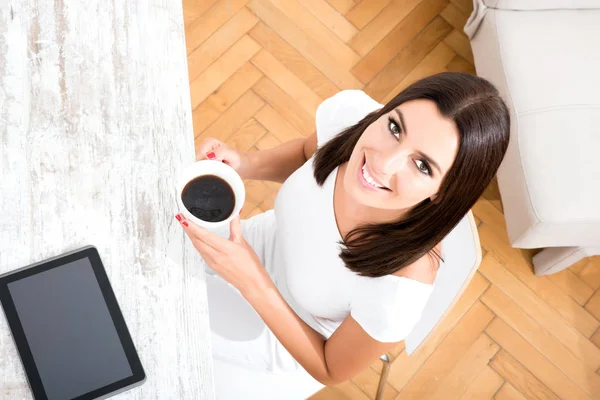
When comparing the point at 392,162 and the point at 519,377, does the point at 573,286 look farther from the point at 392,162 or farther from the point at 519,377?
the point at 392,162

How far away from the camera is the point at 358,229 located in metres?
1.06

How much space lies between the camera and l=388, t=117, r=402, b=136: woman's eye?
3.08ft

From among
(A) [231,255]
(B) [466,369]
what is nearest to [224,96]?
(A) [231,255]

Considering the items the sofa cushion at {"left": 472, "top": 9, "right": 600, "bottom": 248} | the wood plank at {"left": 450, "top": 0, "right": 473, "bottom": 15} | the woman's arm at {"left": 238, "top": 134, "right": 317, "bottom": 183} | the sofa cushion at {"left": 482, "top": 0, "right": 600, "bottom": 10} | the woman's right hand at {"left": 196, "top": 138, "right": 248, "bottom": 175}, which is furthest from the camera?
the wood plank at {"left": 450, "top": 0, "right": 473, "bottom": 15}

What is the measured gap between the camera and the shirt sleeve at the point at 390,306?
974mm

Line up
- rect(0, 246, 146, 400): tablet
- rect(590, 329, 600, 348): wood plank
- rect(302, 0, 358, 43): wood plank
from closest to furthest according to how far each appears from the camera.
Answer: rect(0, 246, 146, 400): tablet < rect(590, 329, 600, 348): wood plank < rect(302, 0, 358, 43): wood plank

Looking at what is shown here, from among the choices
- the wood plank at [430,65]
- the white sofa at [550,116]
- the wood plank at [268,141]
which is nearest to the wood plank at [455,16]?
the wood plank at [430,65]

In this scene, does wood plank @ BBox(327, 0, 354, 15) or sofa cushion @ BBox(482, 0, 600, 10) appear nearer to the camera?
sofa cushion @ BBox(482, 0, 600, 10)

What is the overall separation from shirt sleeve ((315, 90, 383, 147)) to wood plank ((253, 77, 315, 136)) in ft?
2.74

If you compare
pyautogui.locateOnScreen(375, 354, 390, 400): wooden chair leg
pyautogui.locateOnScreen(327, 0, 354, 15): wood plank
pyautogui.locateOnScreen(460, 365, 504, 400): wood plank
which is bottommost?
pyautogui.locateOnScreen(460, 365, 504, 400): wood plank

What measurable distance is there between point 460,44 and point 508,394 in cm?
135

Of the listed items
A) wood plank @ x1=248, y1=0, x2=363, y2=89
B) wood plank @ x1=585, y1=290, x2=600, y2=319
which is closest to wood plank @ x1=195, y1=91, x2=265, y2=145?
wood plank @ x1=248, y1=0, x2=363, y2=89

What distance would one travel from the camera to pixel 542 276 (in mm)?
1983

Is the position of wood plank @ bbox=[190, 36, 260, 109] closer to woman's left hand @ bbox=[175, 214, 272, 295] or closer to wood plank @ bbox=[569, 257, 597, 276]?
woman's left hand @ bbox=[175, 214, 272, 295]
